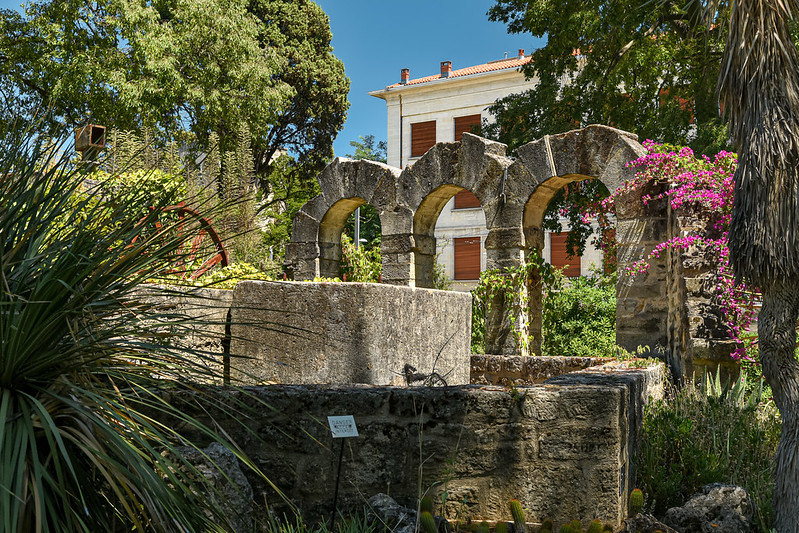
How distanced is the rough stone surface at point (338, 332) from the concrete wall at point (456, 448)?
0.69 metres

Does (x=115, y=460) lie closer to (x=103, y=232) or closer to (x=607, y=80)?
(x=103, y=232)

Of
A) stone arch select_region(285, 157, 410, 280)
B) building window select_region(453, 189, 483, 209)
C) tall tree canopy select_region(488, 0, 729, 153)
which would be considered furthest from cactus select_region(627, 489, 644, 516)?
building window select_region(453, 189, 483, 209)

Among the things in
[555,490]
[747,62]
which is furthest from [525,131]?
[555,490]

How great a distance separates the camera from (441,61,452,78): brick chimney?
26.7m

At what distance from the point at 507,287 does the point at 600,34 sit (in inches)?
254

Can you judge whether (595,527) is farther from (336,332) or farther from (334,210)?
(334,210)

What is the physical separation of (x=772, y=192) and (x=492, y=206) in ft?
16.0

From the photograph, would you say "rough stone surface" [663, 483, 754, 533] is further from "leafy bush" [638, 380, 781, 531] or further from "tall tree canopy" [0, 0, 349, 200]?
"tall tree canopy" [0, 0, 349, 200]

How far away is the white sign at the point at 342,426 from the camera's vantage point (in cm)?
290

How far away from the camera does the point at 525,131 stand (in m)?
14.2

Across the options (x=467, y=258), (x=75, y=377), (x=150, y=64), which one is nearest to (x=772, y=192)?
(x=75, y=377)

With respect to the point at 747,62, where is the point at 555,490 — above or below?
below

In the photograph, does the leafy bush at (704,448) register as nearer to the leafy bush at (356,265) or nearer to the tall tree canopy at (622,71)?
the leafy bush at (356,265)

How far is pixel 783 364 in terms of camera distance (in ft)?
12.6
